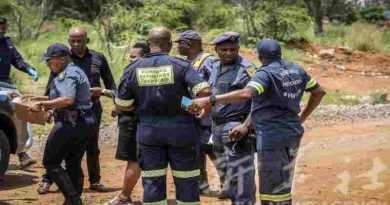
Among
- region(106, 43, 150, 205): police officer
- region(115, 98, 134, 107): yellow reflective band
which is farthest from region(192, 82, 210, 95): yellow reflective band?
region(106, 43, 150, 205): police officer

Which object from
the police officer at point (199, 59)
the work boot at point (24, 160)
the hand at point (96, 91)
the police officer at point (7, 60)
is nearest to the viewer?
the police officer at point (199, 59)

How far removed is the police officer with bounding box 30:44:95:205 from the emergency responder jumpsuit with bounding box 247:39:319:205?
163 centimetres

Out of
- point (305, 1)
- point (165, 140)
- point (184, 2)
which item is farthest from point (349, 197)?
point (305, 1)

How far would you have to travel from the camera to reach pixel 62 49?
18.5 feet

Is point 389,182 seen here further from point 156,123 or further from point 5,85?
point 5,85

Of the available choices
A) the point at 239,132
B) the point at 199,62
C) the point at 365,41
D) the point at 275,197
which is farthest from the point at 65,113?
the point at 365,41

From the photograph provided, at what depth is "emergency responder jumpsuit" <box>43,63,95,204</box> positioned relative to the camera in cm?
559

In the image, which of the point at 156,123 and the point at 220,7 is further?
the point at 220,7

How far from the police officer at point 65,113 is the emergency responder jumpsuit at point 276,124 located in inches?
64.3

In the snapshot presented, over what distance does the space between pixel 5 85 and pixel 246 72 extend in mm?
2899

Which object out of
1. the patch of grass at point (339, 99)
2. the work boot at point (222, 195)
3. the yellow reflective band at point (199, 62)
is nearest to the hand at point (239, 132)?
the yellow reflective band at point (199, 62)

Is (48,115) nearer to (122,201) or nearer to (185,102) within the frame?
(122,201)

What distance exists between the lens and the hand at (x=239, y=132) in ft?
17.4

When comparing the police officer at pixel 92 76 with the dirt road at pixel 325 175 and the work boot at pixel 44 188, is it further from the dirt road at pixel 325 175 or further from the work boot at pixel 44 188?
the dirt road at pixel 325 175
